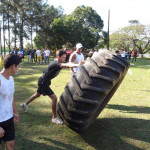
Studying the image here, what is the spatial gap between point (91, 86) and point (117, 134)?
1.36 metres

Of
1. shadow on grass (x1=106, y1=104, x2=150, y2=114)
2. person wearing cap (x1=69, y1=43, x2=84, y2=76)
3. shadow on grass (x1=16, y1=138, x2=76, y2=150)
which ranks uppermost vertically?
person wearing cap (x1=69, y1=43, x2=84, y2=76)

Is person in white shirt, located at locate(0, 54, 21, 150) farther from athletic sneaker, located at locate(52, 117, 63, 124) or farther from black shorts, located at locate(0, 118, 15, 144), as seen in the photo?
athletic sneaker, located at locate(52, 117, 63, 124)

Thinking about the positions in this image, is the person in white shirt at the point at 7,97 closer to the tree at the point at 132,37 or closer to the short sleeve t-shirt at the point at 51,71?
the short sleeve t-shirt at the point at 51,71

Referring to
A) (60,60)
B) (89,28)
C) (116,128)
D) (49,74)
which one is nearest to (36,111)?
(49,74)

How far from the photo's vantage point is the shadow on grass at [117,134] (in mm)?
3201

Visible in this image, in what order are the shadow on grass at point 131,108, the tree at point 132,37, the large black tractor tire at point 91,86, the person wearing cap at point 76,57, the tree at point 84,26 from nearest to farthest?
the large black tractor tire at point 91,86 → the shadow on grass at point 131,108 → the person wearing cap at point 76,57 → the tree at point 84,26 → the tree at point 132,37

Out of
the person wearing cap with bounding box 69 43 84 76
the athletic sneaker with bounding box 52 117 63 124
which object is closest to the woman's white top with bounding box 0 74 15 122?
the athletic sneaker with bounding box 52 117 63 124

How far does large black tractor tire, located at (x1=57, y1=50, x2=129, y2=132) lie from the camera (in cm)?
284

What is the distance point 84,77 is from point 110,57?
529mm

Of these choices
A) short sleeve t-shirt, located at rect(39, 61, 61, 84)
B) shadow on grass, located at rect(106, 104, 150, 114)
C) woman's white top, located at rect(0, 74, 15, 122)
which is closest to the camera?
woman's white top, located at rect(0, 74, 15, 122)

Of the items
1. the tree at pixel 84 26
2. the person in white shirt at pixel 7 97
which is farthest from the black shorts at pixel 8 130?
the tree at pixel 84 26

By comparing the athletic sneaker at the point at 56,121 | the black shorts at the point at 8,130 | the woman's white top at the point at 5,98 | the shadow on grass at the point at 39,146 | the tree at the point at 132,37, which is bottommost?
the shadow on grass at the point at 39,146

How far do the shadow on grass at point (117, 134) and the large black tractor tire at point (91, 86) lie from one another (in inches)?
18.2

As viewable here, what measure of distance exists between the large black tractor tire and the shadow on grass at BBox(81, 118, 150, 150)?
461 mm
